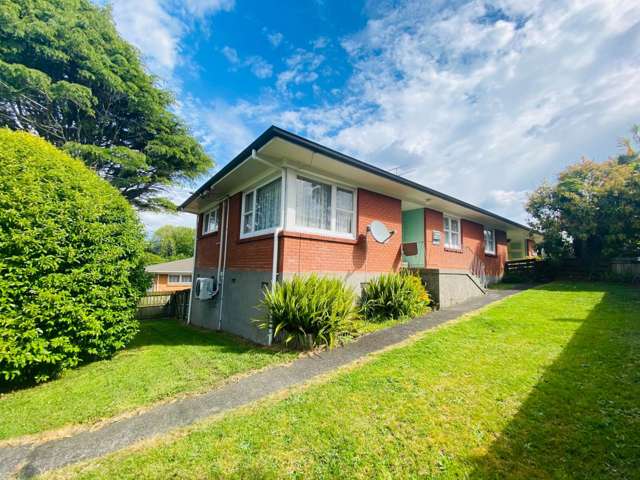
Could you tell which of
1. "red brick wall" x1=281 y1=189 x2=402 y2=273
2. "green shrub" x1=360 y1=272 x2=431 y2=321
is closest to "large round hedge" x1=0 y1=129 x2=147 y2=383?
"red brick wall" x1=281 y1=189 x2=402 y2=273

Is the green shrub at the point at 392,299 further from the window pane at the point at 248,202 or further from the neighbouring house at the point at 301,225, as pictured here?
the window pane at the point at 248,202

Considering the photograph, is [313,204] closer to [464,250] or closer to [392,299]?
[392,299]

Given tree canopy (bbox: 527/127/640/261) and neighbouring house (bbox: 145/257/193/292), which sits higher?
tree canopy (bbox: 527/127/640/261)

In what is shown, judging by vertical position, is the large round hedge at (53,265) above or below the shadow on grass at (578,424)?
above

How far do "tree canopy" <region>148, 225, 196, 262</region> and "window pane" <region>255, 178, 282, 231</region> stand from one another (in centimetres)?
5557

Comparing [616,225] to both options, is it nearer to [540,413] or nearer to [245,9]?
[540,413]

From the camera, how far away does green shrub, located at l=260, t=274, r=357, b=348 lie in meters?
5.28

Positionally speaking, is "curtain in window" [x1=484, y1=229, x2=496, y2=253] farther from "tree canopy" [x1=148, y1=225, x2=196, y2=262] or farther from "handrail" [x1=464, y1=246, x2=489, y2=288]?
"tree canopy" [x1=148, y1=225, x2=196, y2=262]

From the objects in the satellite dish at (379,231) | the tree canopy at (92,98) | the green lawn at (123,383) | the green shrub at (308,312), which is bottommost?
the green lawn at (123,383)

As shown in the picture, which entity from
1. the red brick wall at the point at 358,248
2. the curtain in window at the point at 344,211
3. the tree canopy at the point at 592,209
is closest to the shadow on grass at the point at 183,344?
the red brick wall at the point at 358,248

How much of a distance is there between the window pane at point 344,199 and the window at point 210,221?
18.6ft

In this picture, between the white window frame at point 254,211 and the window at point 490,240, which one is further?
the window at point 490,240

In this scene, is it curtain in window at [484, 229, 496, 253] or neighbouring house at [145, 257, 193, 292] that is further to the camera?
neighbouring house at [145, 257, 193, 292]

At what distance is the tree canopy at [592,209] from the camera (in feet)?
38.0
